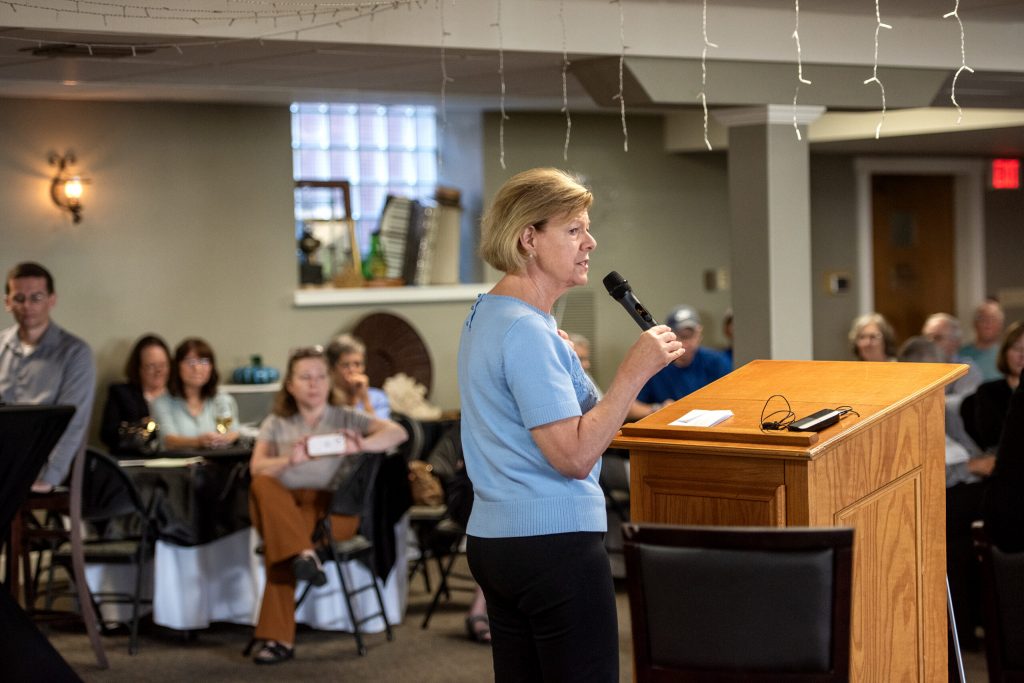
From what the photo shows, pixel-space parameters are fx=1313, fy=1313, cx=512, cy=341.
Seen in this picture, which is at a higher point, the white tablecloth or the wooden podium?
the wooden podium

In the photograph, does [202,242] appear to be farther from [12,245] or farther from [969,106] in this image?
[969,106]

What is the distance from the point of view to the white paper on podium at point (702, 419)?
2.54 metres

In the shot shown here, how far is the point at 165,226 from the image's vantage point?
7.31 meters

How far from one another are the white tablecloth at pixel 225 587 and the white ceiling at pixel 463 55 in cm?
189

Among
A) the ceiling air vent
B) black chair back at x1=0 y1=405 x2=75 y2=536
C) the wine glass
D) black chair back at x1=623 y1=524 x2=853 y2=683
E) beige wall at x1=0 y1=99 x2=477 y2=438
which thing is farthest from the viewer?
beige wall at x1=0 y1=99 x2=477 y2=438

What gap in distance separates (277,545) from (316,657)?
1.54 ft

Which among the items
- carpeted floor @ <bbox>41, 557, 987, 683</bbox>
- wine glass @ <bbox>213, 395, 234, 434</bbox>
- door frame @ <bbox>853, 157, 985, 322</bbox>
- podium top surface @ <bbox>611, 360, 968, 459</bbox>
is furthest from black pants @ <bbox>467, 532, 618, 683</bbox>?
door frame @ <bbox>853, 157, 985, 322</bbox>

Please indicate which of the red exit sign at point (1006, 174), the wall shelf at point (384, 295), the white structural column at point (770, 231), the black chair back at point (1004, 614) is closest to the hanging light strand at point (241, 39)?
the white structural column at point (770, 231)

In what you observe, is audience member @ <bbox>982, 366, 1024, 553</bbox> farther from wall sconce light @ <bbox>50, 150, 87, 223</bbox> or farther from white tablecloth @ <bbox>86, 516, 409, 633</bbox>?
wall sconce light @ <bbox>50, 150, 87, 223</bbox>

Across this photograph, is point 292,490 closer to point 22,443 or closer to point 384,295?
point 22,443

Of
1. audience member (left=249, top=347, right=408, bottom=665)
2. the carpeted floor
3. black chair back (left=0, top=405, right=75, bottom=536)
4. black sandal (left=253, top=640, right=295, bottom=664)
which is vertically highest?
black chair back (left=0, top=405, right=75, bottom=536)

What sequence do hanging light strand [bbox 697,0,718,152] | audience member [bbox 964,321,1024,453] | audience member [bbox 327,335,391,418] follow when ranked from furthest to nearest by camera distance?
audience member [bbox 327,335,391,418]
hanging light strand [bbox 697,0,718,152]
audience member [bbox 964,321,1024,453]

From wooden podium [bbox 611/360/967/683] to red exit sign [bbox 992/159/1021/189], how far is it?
7209 mm

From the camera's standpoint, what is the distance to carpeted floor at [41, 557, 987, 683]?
471cm
